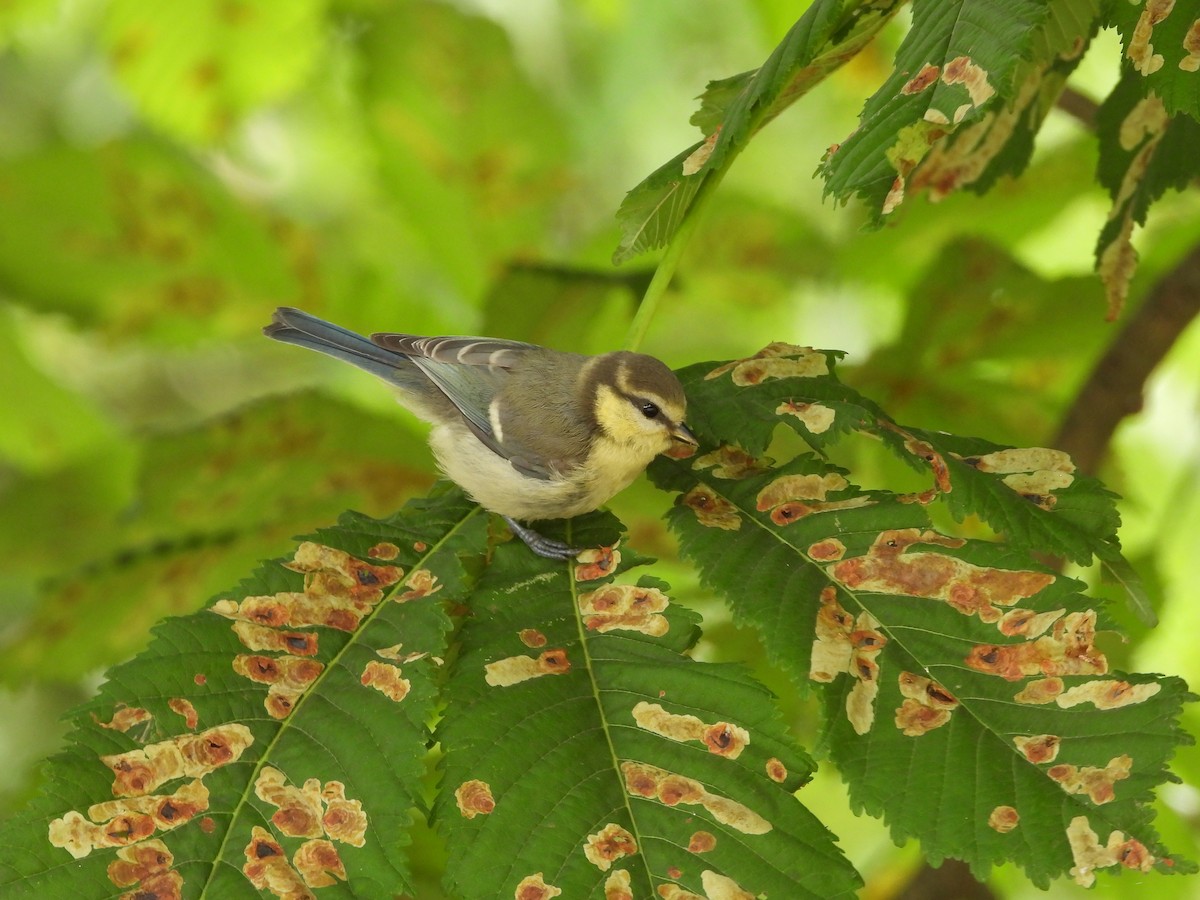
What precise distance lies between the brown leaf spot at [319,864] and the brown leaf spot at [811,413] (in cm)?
81

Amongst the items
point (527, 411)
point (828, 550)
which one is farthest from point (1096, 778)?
point (527, 411)

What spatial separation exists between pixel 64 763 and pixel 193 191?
2.14m

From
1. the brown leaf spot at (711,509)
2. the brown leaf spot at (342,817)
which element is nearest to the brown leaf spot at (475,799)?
the brown leaf spot at (342,817)

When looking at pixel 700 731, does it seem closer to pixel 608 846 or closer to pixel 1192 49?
pixel 608 846

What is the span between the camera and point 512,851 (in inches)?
53.9

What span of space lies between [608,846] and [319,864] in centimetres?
34

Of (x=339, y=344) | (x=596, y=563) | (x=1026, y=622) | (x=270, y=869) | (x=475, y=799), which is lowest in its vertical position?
(x=270, y=869)

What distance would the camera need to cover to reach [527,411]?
2.40 m

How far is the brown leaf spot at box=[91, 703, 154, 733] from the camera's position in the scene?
142 centimetres

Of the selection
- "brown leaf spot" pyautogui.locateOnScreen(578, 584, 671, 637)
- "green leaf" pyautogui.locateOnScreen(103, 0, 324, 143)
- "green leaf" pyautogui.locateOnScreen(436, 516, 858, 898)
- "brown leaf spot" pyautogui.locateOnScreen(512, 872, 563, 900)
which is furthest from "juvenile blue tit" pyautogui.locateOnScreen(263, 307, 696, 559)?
"green leaf" pyautogui.locateOnScreen(103, 0, 324, 143)

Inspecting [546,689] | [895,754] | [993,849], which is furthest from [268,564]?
[993,849]

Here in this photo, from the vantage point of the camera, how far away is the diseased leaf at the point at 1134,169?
1691 mm

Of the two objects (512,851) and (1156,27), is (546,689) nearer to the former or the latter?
(512,851)

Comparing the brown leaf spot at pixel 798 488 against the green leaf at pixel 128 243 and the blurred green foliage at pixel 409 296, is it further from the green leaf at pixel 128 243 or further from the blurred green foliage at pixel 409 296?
the green leaf at pixel 128 243
